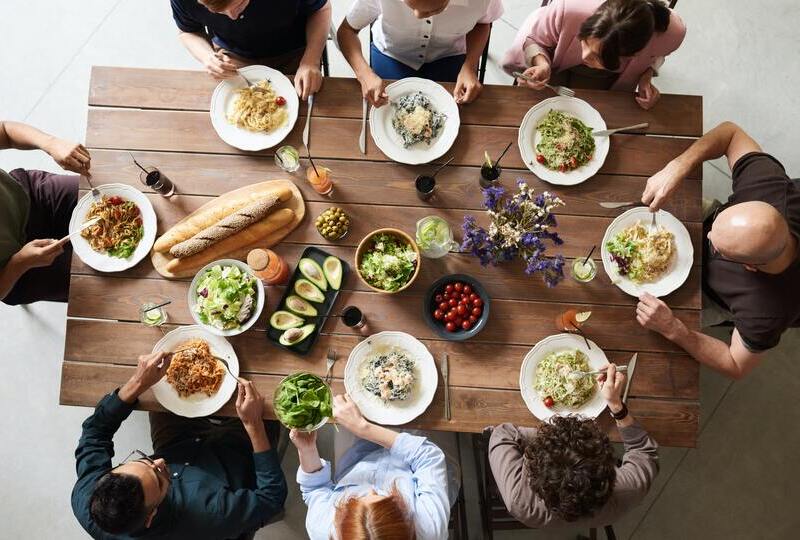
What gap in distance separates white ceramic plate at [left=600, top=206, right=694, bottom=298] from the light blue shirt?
1.02m

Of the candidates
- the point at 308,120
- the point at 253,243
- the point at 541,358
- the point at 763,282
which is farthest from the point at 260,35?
the point at 763,282

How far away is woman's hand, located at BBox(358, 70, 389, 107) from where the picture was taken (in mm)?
2281

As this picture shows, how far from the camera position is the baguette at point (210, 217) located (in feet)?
7.23

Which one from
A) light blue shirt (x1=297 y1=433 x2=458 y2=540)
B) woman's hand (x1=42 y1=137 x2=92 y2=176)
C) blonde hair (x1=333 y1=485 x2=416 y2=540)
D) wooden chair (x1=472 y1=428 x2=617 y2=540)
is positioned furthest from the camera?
wooden chair (x1=472 y1=428 x2=617 y2=540)

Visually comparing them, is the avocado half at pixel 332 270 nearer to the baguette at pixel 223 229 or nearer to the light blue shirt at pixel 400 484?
the baguette at pixel 223 229

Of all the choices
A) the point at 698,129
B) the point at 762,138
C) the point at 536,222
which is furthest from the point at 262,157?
the point at 762,138

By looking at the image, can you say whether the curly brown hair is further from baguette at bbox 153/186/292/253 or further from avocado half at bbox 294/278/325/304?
baguette at bbox 153/186/292/253

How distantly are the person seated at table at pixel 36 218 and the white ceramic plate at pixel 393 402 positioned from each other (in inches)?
53.8

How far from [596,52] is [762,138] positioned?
1.97 meters

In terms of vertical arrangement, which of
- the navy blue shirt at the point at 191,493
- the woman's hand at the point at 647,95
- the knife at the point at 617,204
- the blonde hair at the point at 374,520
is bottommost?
the navy blue shirt at the point at 191,493

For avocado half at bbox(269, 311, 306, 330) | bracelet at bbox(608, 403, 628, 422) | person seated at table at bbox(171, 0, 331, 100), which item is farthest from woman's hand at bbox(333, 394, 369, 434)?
person seated at table at bbox(171, 0, 331, 100)

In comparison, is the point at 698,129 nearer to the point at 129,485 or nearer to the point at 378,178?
the point at 378,178

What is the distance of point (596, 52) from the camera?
7.16 feet

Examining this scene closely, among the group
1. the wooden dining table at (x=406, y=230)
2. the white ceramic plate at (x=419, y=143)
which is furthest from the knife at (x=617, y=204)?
the white ceramic plate at (x=419, y=143)
